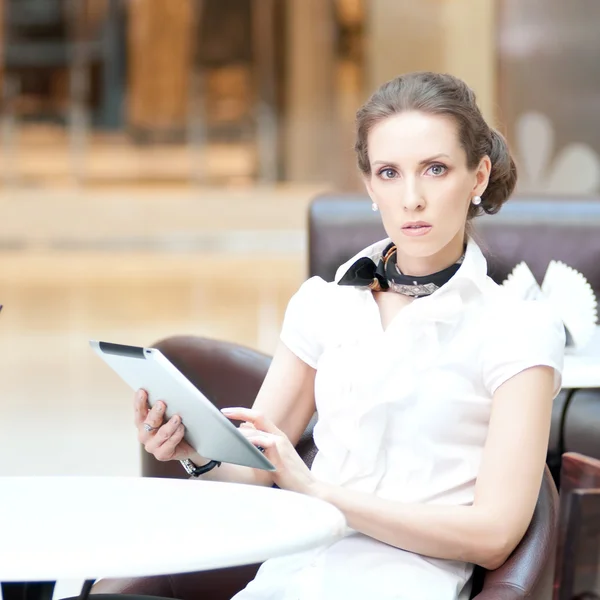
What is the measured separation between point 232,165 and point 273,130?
2.29 feet

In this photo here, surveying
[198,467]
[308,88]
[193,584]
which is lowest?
[193,584]

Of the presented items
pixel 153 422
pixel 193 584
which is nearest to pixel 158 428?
pixel 153 422

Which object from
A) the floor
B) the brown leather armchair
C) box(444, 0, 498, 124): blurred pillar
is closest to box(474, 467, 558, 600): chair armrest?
the brown leather armchair

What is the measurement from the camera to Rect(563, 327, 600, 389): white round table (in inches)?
93.4

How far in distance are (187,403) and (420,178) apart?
45cm

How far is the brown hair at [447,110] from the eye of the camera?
1603 mm

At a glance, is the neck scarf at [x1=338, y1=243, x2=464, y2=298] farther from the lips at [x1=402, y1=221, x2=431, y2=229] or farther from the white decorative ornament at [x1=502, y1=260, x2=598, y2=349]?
the white decorative ornament at [x1=502, y1=260, x2=598, y2=349]

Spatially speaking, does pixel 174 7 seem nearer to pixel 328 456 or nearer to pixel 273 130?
pixel 273 130

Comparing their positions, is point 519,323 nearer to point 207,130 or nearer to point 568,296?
point 568,296

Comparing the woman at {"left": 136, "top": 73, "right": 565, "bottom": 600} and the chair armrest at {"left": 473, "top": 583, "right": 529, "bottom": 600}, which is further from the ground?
the woman at {"left": 136, "top": 73, "right": 565, "bottom": 600}

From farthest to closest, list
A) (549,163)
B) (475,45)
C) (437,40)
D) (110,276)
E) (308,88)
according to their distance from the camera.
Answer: (308,88)
(110,276)
(437,40)
(475,45)
(549,163)

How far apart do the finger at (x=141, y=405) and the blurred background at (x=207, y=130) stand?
511cm

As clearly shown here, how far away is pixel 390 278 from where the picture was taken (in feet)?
5.55

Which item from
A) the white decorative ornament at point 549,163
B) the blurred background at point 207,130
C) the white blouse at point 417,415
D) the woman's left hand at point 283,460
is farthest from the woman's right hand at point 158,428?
the white decorative ornament at point 549,163
